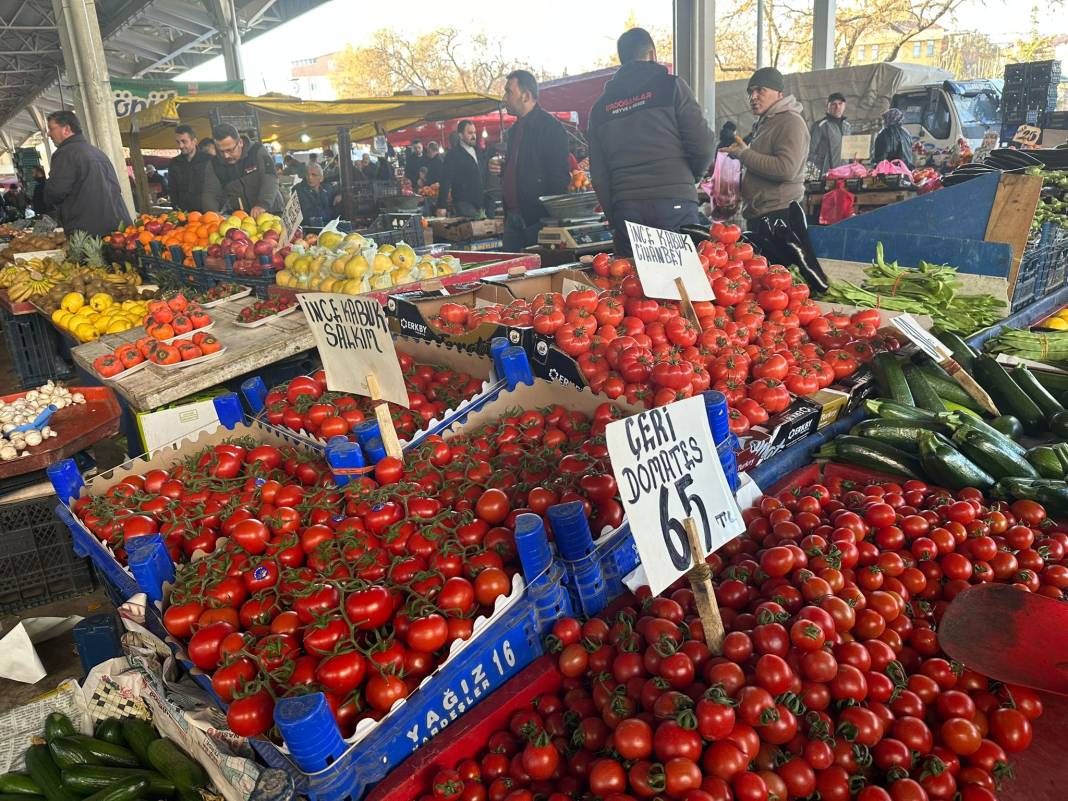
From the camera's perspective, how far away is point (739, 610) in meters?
1.69

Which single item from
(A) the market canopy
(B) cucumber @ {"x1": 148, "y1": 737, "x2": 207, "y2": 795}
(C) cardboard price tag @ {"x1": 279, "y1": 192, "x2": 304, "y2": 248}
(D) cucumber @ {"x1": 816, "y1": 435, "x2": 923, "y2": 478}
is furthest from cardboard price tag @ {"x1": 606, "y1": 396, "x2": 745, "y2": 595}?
(A) the market canopy

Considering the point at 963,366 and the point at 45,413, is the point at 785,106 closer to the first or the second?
the point at 963,366

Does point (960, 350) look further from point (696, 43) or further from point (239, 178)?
point (696, 43)

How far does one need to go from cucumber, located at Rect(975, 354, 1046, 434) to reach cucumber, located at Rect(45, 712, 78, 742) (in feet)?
11.5

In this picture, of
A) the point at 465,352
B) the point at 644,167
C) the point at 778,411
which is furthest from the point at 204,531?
the point at 644,167

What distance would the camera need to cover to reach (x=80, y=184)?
753 cm

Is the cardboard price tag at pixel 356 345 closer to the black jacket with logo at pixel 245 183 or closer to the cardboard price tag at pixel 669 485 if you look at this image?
the cardboard price tag at pixel 669 485

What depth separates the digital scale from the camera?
21.8 feet

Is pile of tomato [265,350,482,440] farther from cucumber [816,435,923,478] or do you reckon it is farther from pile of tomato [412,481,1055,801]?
cucumber [816,435,923,478]

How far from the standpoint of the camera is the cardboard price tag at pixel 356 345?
2164 mm

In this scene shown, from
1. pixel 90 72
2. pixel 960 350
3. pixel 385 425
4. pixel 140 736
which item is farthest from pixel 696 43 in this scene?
pixel 140 736

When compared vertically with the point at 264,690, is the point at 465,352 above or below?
above

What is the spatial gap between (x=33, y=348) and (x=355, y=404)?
6.18m

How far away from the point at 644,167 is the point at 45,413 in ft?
13.0
